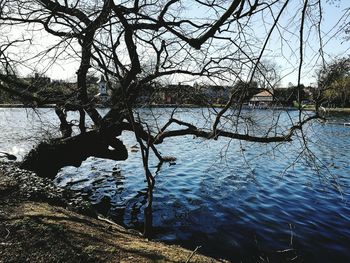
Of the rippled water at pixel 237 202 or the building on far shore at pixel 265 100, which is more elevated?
the building on far shore at pixel 265 100

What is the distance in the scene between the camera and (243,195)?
12727 mm

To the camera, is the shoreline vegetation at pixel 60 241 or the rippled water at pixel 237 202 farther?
the rippled water at pixel 237 202

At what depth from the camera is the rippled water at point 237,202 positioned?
8047 millimetres

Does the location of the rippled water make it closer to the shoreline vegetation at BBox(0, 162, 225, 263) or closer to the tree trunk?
the tree trunk

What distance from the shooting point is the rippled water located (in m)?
8.05

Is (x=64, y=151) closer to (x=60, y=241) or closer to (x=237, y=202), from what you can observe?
(x=237, y=202)

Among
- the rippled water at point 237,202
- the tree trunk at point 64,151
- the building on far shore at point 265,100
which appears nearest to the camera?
the building on far shore at point 265,100

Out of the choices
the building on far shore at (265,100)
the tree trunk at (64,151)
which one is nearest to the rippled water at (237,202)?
the building on far shore at (265,100)

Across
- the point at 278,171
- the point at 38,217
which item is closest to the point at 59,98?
the point at 38,217

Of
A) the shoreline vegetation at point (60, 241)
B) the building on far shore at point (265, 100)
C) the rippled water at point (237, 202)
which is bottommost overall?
the rippled water at point (237, 202)

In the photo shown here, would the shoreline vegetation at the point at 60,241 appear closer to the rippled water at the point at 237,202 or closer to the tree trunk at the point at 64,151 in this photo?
the rippled water at the point at 237,202

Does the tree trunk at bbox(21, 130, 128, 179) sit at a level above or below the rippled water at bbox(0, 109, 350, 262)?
above

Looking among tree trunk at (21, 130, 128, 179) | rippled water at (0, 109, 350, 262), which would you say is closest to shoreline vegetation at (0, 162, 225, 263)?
rippled water at (0, 109, 350, 262)

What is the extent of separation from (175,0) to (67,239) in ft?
24.7
